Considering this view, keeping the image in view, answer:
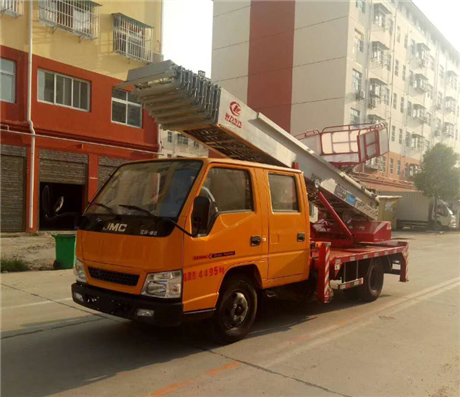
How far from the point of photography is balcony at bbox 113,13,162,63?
752 inches

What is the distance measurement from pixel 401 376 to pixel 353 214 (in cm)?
450

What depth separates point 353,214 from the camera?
28.2 feet

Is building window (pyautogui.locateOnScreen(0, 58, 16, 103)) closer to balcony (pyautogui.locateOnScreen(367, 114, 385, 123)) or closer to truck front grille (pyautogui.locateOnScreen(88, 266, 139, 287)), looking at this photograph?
truck front grille (pyautogui.locateOnScreen(88, 266, 139, 287))

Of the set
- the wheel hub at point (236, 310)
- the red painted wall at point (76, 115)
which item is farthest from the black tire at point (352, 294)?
the red painted wall at point (76, 115)

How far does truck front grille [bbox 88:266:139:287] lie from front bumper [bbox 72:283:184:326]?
0.12 metres

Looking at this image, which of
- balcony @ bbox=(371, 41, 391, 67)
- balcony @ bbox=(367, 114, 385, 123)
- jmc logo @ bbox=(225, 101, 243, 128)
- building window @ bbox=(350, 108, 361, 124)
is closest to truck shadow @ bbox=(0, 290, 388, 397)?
jmc logo @ bbox=(225, 101, 243, 128)

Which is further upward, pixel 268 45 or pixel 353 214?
pixel 268 45

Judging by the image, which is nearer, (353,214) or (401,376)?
(401,376)

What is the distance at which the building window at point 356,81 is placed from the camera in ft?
110

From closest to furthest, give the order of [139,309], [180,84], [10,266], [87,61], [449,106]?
[139,309], [180,84], [10,266], [87,61], [449,106]

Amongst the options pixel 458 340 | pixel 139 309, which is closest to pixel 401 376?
pixel 458 340

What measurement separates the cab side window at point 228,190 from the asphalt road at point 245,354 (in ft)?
4.88

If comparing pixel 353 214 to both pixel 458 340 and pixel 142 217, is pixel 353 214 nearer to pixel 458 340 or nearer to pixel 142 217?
pixel 458 340

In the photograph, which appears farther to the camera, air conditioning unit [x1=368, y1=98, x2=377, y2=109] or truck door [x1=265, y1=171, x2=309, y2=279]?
air conditioning unit [x1=368, y1=98, x2=377, y2=109]
